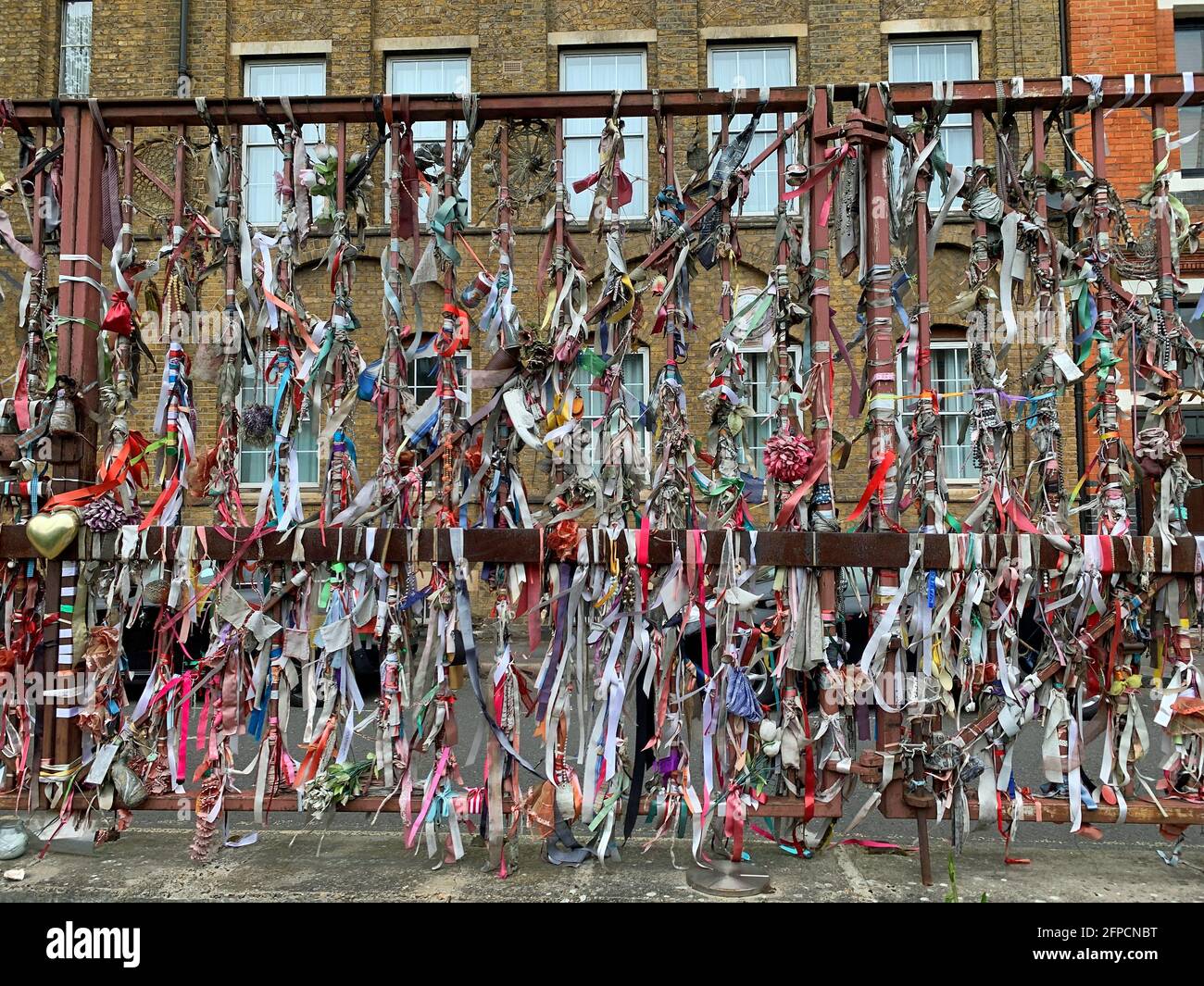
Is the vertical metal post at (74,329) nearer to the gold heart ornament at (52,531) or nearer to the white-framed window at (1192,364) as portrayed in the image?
the gold heart ornament at (52,531)

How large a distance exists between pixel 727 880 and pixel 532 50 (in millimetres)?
12326

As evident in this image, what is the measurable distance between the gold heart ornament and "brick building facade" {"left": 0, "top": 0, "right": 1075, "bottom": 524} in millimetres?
9353

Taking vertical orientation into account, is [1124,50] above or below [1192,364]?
above

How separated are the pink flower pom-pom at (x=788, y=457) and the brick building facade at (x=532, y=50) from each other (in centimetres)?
925

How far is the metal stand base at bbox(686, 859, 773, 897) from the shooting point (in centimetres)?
303

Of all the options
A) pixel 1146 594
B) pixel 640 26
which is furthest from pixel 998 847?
pixel 640 26

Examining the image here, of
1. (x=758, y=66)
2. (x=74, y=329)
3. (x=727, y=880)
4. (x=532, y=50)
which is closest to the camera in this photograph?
(x=727, y=880)

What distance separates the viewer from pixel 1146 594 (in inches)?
124

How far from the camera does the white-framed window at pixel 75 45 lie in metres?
13.3

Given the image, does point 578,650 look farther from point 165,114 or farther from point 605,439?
point 165,114

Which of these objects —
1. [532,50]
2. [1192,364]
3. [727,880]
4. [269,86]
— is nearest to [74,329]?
[727,880]

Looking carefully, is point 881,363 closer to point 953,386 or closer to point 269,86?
point 953,386

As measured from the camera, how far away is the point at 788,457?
314 centimetres

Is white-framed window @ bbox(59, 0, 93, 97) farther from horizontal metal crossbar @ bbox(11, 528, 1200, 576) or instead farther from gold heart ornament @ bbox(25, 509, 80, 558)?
horizontal metal crossbar @ bbox(11, 528, 1200, 576)
